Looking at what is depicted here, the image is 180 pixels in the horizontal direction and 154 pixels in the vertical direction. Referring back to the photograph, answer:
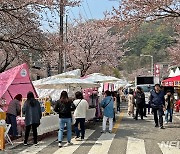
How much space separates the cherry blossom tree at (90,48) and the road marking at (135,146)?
25.1m

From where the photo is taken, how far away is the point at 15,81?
15859 millimetres

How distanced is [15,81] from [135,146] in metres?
7.25

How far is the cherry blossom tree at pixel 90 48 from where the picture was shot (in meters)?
37.5

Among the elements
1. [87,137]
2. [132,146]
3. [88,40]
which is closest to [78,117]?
[87,137]

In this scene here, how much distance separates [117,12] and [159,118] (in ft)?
15.8

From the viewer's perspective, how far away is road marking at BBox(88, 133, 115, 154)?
9.84 meters

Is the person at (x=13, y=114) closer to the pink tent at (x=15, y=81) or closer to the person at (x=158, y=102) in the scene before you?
the pink tent at (x=15, y=81)

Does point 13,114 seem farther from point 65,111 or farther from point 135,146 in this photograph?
point 135,146

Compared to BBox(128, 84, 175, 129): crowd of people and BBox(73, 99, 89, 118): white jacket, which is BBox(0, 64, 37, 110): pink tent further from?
BBox(128, 84, 175, 129): crowd of people

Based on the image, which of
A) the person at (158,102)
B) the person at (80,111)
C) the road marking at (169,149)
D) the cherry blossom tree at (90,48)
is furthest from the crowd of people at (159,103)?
the cherry blossom tree at (90,48)

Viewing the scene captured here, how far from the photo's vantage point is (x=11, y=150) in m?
10.3

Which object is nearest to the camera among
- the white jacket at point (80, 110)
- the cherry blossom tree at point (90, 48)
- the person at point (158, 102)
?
the white jacket at point (80, 110)

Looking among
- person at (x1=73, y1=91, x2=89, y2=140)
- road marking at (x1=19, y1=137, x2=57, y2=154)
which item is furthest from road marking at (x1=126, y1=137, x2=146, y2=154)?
road marking at (x1=19, y1=137, x2=57, y2=154)

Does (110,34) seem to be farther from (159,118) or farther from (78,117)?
(78,117)
